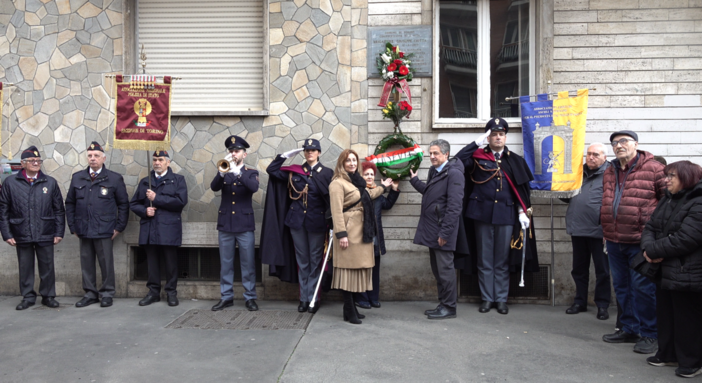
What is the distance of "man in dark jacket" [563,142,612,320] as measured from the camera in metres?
6.94

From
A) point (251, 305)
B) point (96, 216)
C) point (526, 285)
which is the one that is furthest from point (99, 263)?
point (526, 285)

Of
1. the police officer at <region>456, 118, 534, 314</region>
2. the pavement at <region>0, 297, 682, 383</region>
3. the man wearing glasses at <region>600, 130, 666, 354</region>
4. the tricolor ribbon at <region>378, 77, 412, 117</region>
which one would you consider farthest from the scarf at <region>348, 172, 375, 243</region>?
the man wearing glasses at <region>600, 130, 666, 354</region>

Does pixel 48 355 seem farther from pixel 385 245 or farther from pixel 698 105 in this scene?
pixel 698 105

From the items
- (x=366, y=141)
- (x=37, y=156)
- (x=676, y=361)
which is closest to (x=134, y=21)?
(x=37, y=156)

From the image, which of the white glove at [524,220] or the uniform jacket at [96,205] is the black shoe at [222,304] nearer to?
the uniform jacket at [96,205]

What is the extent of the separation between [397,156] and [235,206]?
7.11ft

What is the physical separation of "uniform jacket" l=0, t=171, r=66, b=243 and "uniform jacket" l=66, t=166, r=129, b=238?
262 millimetres

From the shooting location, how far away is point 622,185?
19.3ft

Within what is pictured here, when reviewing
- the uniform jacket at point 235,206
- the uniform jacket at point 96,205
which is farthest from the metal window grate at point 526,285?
the uniform jacket at point 96,205

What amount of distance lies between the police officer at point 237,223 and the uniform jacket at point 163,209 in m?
0.62

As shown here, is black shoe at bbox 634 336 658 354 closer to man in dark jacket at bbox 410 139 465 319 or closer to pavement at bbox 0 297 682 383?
pavement at bbox 0 297 682 383

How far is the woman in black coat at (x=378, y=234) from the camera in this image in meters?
7.16

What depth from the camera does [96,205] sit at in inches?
295

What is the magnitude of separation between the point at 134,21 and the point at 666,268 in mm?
7332
